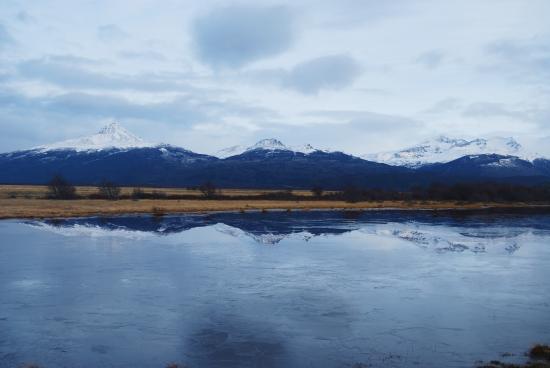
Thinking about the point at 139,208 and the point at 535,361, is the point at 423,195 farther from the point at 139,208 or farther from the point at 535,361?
the point at 535,361

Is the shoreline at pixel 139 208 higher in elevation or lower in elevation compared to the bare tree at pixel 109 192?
lower

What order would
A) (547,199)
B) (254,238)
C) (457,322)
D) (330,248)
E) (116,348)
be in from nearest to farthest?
1. (116,348)
2. (457,322)
3. (330,248)
4. (254,238)
5. (547,199)

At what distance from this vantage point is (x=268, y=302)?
19297 millimetres

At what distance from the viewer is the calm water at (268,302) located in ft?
45.7

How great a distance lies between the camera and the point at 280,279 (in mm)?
23781

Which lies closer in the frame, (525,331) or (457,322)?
(525,331)

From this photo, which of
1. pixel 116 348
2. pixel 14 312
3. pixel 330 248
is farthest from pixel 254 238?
pixel 116 348

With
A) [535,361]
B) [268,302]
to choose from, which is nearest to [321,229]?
[268,302]

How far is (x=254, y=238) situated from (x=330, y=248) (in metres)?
7.50

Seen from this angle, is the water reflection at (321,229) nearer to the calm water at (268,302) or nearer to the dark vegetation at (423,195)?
the calm water at (268,302)

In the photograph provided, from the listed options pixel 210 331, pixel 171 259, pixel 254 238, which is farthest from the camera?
pixel 254 238

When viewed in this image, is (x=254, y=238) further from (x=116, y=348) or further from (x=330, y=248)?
(x=116, y=348)

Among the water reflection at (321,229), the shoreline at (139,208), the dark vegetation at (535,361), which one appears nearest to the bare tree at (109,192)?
the shoreline at (139,208)

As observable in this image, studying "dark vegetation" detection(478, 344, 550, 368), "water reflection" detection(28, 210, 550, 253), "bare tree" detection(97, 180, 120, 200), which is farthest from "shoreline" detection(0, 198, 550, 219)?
"dark vegetation" detection(478, 344, 550, 368)
